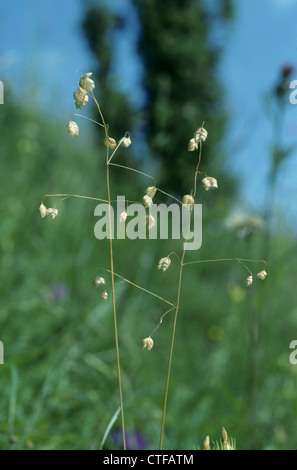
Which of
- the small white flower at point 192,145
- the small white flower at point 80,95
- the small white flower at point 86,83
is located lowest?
the small white flower at point 192,145

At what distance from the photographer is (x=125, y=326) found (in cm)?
150

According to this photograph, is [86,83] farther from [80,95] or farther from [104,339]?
[104,339]

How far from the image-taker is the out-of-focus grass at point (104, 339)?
1.02 meters

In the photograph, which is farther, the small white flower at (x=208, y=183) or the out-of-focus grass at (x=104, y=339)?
the out-of-focus grass at (x=104, y=339)

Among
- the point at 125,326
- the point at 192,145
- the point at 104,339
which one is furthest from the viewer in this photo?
the point at 125,326

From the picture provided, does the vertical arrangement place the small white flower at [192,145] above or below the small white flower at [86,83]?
below

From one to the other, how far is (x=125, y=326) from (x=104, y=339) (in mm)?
117

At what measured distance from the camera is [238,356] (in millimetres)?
1771

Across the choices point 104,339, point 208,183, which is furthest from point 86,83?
point 104,339

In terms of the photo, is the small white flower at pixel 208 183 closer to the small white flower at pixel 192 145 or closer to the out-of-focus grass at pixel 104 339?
the small white flower at pixel 192 145

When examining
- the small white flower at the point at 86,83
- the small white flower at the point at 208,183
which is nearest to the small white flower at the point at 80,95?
the small white flower at the point at 86,83

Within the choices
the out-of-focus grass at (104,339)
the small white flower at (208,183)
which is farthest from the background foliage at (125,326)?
the small white flower at (208,183)

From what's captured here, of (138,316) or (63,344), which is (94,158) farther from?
(63,344)

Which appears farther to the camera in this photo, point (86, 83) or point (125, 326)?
point (125, 326)
